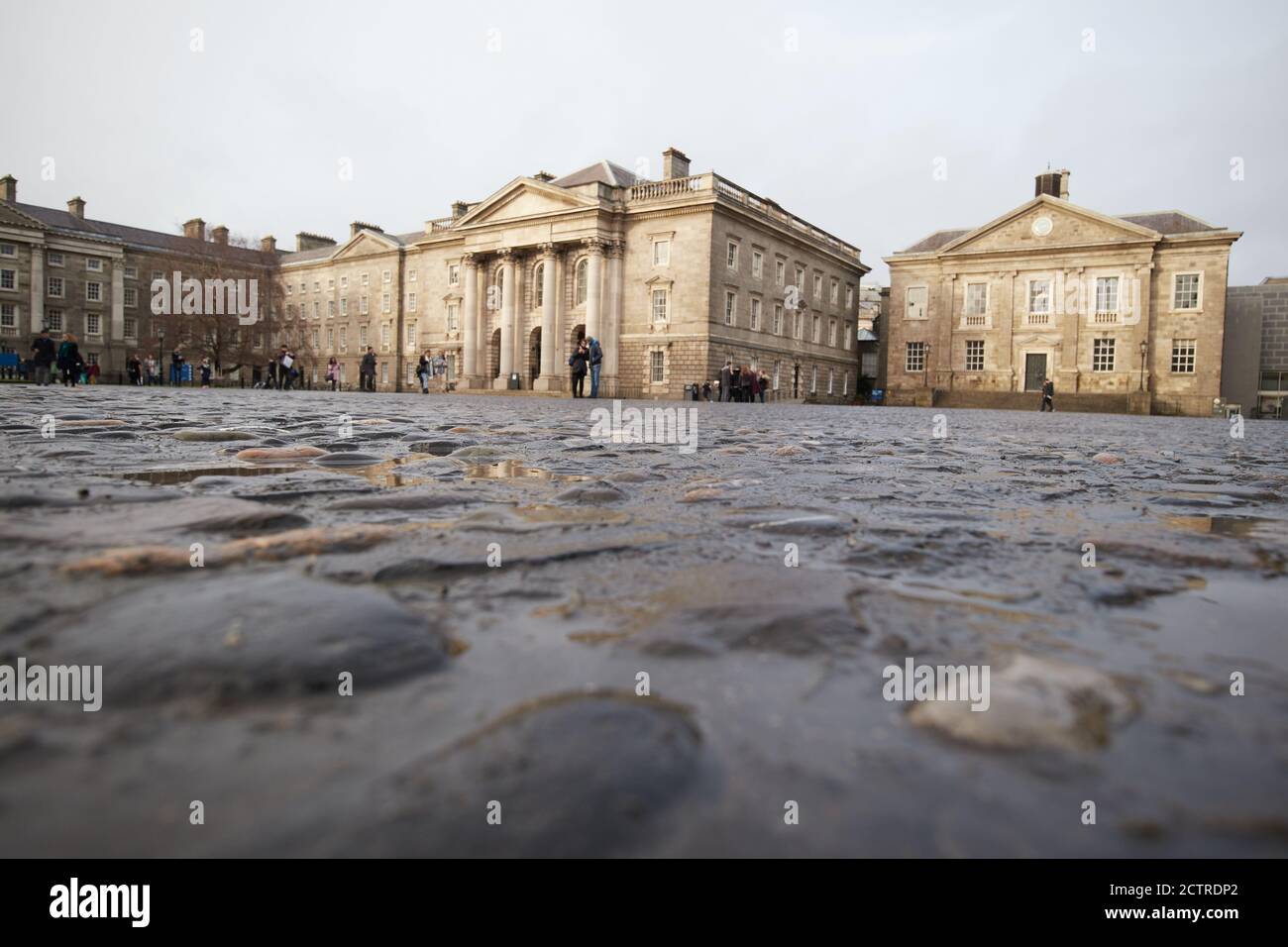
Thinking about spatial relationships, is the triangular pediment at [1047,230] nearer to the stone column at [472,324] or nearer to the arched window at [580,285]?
the arched window at [580,285]

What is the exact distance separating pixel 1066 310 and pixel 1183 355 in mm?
5698

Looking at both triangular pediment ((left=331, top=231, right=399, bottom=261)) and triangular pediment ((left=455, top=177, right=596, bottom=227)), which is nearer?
triangular pediment ((left=455, top=177, right=596, bottom=227))

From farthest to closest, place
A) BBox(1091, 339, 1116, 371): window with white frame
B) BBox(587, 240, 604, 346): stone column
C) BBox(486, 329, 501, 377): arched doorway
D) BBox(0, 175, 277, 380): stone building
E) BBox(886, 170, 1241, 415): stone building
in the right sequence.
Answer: BBox(0, 175, 277, 380): stone building, BBox(486, 329, 501, 377): arched doorway, BBox(1091, 339, 1116, 371): window with white frame, BBox(587, 240, 604, 346): stone column, BBox(886, 170, 1241, 415): stone building

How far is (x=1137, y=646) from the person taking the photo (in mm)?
1323

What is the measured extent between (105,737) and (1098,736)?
1115 mm

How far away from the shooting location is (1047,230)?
41500mm

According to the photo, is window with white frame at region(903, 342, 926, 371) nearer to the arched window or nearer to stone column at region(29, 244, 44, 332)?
the arched window

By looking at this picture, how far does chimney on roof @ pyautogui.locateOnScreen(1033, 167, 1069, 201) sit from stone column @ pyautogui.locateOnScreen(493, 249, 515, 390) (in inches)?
1177

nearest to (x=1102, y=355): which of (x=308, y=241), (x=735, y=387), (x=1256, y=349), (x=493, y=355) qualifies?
(x=1256, y=349)

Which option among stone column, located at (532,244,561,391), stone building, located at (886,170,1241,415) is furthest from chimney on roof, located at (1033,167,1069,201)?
stone column, located at (532,244,561,391)

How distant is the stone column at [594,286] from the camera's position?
1582 inches

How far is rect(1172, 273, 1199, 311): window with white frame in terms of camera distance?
38.9 meters

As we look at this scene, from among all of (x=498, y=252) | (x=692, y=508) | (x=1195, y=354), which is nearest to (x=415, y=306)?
(x=498, y=252)
